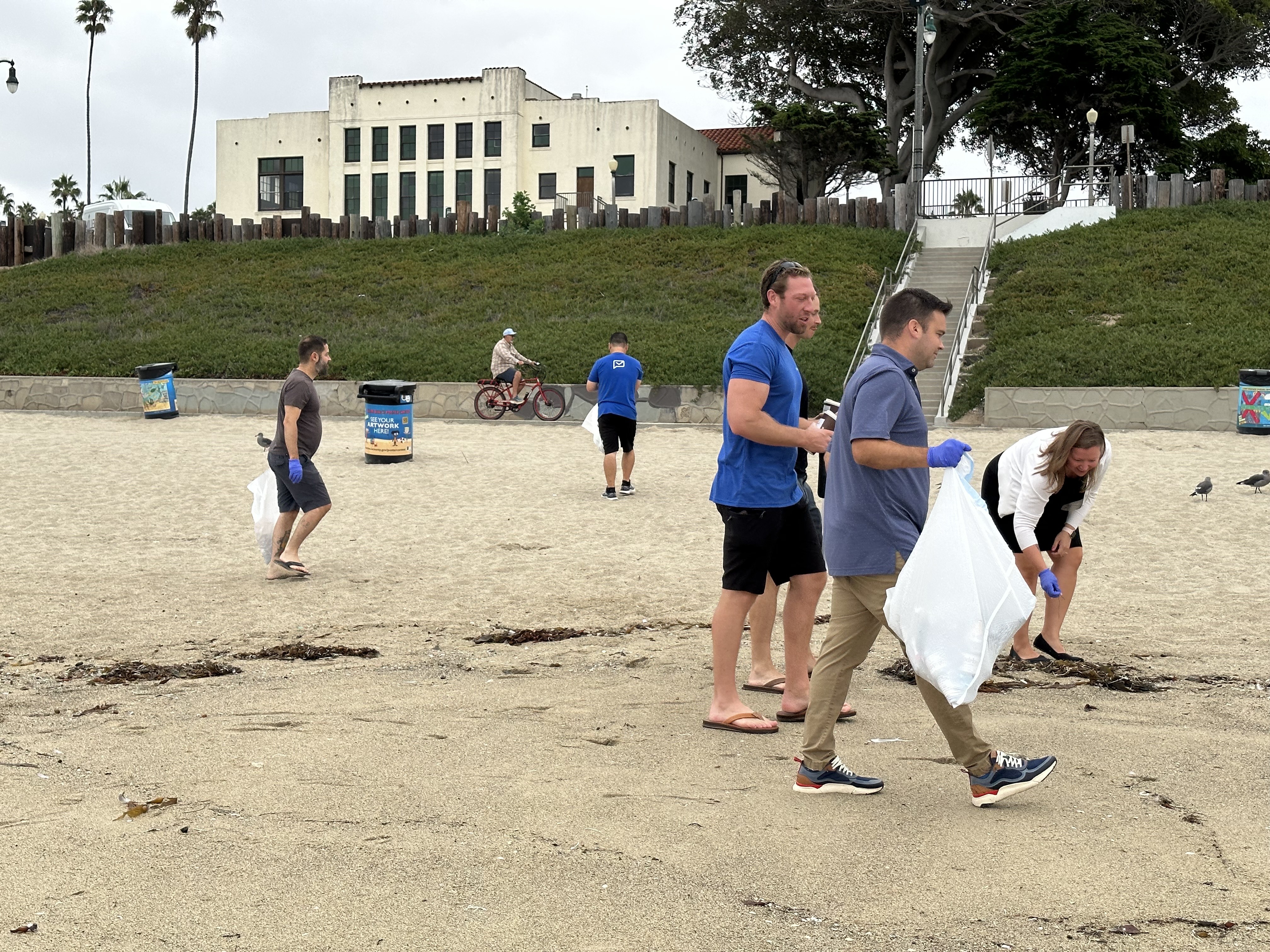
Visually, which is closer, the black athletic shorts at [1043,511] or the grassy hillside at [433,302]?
the black athletic shorts at [1043,511]

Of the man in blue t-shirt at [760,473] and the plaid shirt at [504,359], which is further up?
the plaid shirt at [504,359]

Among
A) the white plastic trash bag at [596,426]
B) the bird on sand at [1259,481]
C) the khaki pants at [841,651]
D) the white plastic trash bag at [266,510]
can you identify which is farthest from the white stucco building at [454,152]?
the khaki pants at [841,651]

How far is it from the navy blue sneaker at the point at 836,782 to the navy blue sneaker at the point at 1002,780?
32 centimetres

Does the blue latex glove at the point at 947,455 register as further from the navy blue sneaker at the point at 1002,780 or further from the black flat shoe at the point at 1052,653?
the black flat shoe at the point at 1052,653

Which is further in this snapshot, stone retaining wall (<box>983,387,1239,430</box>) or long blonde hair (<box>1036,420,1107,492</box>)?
stone retaining wall (<box>983,387,1239,430</box>)

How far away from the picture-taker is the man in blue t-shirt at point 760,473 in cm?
470

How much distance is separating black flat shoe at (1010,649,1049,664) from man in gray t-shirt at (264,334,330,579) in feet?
15.0

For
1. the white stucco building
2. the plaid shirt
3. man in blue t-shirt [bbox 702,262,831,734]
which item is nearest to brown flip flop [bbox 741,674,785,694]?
man in blue t-shirt [bbox 702,262,831,734]

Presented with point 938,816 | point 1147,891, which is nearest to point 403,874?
point 938,816

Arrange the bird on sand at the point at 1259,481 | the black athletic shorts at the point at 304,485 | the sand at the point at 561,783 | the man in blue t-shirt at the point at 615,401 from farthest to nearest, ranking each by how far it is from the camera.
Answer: the man in blue t-shirt at the point at 615,401 → the bird on sand at the point at 1259,481 → the black athletic shorts at the point at 304,485 → the sand at the point at 561,783

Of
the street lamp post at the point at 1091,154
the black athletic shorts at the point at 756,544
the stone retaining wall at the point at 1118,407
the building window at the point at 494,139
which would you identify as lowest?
the black athletic shorts at the point at 756,544

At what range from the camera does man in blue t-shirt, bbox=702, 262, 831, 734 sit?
15.4 feet

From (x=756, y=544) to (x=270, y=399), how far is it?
62.1ft

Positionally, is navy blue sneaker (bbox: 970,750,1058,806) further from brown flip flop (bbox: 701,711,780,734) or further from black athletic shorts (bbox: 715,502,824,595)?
black athletic shorts (bbox: 715,502,824,595)
